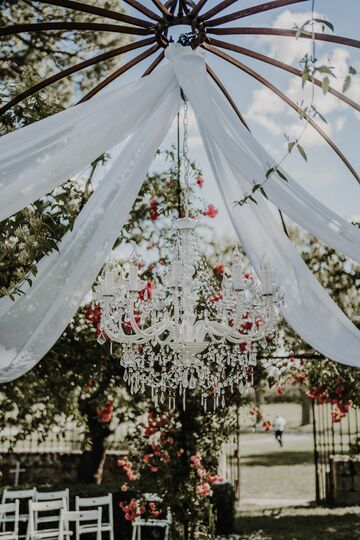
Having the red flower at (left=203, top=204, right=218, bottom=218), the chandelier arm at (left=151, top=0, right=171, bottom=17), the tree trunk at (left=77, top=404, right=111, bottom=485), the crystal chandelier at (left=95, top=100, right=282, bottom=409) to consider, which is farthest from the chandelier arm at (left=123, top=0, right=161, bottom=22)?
the tree trunk at (left=77, top=404, right=111, bottom=485)

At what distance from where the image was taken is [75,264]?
3035mm

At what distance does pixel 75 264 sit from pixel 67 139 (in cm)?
64

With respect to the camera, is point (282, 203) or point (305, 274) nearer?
point (282, 203)

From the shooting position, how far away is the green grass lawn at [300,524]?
7.99 m

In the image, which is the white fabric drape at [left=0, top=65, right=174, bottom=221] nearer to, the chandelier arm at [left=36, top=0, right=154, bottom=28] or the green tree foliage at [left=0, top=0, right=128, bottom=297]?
A: the green tree foliage at [left=0, top=0, right=128, bottom=297]

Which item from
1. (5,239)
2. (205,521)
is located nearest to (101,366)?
(205,521)

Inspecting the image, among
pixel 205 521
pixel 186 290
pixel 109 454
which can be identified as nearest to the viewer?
pixel 186 290

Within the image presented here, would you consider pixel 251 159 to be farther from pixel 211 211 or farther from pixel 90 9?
pixel 211 211

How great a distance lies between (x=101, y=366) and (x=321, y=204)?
11.7ft

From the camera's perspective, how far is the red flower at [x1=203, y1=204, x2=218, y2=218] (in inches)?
228

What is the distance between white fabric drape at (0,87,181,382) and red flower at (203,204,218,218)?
2.68m

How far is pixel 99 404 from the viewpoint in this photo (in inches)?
267

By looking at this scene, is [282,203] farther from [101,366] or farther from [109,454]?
[109,454]

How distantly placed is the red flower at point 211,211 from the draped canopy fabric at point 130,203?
2.42m
